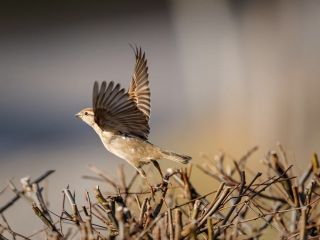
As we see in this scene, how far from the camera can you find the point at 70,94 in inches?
557

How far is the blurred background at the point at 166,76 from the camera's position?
9.06 metres

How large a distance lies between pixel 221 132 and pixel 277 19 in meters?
2.01

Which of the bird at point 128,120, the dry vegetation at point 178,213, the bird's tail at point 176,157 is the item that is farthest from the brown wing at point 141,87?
the dry vegetation at point 178,213

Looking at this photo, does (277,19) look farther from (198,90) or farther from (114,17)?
(114,17)

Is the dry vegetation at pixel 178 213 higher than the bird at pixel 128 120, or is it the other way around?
the bird at pixel 128 120

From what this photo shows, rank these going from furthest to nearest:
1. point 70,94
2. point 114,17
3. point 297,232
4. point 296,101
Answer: point 114,17 → point 70,94 → point 296,101 → point 297,232

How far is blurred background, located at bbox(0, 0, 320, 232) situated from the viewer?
29.7 ft

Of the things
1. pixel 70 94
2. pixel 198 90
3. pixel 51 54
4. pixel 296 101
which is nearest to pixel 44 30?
pixel 51 54

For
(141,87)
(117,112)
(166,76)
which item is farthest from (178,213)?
(166,76)

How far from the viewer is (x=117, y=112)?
→ 126 inches

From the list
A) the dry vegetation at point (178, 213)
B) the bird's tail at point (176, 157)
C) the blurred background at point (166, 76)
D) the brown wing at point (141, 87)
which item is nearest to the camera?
the dry vegetation at point (178, 213)

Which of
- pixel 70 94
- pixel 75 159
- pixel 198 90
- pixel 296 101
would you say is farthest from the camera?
pixel 70 94

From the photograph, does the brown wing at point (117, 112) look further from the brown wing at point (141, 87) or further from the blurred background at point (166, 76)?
the blurred background at point (166, 76)

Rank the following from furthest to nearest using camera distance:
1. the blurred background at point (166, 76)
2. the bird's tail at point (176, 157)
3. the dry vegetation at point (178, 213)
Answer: the blurred background at point (166, 76), the bird's tail at point (176, 157), the dry vegetation at point (178, 213)
